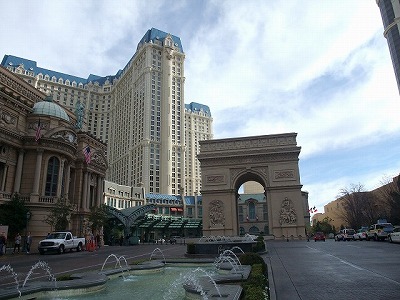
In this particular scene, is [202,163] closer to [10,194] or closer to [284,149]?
[284,149]

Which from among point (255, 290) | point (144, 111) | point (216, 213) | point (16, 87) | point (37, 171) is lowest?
point (255, 290)

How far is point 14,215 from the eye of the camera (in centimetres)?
3134

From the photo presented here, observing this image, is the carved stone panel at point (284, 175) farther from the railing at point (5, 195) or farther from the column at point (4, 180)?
the column at point (4, 180)

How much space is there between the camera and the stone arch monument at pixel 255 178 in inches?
2036

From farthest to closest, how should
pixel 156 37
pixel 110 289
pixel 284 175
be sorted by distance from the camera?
pixel 156 37 < pixel 284 175 < pixel 110 289

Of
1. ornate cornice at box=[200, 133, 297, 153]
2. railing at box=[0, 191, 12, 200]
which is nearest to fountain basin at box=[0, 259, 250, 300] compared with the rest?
railing at box=[0, 191, 12, 200]

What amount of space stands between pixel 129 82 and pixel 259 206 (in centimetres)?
7991

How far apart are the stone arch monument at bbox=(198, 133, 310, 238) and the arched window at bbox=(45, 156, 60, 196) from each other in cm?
2502

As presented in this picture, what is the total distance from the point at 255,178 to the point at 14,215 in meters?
39.5

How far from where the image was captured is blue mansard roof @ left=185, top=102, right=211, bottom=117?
166850 millimetres

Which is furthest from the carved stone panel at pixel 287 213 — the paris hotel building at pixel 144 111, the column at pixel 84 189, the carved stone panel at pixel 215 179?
the paris hotel building at pixel 144 111

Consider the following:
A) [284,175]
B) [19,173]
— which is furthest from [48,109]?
[284,175]

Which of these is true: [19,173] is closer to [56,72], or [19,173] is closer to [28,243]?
[28,243]

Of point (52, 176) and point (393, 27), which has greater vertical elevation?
point (393, 27)
